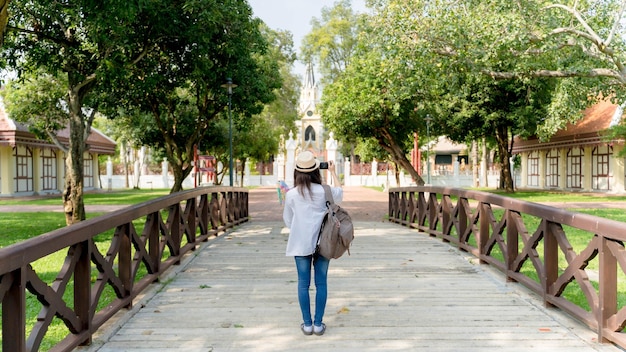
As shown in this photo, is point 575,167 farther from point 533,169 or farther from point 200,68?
point 200,68

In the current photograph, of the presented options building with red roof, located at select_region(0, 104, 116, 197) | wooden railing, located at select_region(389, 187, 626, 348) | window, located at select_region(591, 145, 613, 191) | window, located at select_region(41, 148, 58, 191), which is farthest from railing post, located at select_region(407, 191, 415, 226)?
window, located at select_region(41, 148, 58, 191)

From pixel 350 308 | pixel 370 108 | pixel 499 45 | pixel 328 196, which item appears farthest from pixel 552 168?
pixel 328 196

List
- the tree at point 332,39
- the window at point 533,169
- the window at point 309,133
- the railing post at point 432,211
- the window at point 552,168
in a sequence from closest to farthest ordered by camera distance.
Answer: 1. the railing post at point 432,211
2. the window at point 552,168
3. the window at point 533,169
4. the tree at point 332,39
5. the window at point 309,133

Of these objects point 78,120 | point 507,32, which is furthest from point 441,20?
point 78,120

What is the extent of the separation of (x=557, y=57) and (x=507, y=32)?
361cm

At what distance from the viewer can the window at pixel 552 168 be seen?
33.0 m

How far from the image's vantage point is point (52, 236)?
3.65 meters

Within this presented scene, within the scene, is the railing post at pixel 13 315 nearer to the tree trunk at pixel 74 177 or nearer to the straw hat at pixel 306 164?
the straw hat at pixel 306 164

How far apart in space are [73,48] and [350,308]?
27.0ft

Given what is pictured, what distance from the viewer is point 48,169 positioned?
32.2 metres

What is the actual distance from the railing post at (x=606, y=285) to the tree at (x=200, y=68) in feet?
28.5

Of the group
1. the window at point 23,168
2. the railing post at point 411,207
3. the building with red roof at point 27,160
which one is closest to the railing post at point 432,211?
the railing post at point 411,207

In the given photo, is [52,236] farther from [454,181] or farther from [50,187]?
[454,181]

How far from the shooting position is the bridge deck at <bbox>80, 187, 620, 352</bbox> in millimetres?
4312
